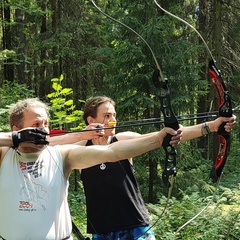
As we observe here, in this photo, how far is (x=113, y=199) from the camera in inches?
80.3

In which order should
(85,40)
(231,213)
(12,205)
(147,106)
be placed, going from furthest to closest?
(85,40) → (147,106) → (231,213) → (12,205)

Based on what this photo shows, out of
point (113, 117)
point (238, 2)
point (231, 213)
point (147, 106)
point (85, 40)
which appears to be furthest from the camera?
point (85, 40)

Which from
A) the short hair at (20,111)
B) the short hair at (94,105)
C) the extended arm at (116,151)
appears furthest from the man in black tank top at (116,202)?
the short hair at (20,111)

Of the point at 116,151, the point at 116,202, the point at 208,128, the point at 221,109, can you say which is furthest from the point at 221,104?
the point at 116,202

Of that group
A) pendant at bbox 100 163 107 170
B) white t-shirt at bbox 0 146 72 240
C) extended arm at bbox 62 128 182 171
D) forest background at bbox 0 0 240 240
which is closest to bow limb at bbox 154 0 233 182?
extended arm at bbox 62 128 182 171

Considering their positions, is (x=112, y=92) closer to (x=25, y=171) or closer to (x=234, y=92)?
(x=234, y=92)

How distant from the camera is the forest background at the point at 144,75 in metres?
4.51

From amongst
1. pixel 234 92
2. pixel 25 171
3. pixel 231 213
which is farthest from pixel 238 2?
pixel 25 171

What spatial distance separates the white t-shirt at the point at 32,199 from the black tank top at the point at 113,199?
38 centimetres

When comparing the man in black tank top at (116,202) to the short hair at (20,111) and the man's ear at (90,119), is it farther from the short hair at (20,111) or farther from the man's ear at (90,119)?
the short hair at (20,111)

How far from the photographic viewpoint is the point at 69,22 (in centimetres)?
965

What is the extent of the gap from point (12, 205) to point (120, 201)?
636 mm

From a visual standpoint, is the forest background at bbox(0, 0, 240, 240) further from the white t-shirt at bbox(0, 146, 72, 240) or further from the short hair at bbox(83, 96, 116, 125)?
the white t-shirt at bbox(0, 146, 72, 240)

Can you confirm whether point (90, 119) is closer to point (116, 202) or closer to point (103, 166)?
point (103, 166)
